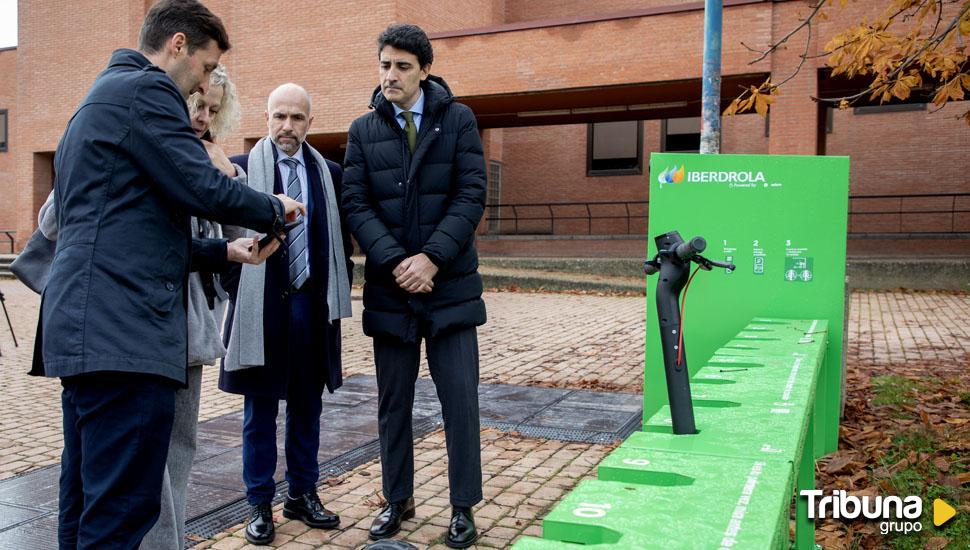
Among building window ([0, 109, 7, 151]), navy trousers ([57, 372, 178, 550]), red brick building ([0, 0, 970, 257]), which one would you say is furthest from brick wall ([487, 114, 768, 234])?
navy trousers ([57, 372, 178, 550])

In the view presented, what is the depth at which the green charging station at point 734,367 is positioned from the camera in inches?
67.9

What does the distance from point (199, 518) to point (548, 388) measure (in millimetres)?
3961

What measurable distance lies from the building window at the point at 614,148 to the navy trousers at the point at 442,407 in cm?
2422

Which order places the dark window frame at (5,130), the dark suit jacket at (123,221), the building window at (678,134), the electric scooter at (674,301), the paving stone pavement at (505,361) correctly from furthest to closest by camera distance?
the dark window frame at (5,130) < the building window at (678,134) < the paving stone pavement at (505,361) < the electric scooter at (674,301) < the dark suit jacket at (123,221)

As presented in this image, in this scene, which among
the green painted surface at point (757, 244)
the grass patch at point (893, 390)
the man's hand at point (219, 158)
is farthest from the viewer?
the grass patch at point (893, 390)

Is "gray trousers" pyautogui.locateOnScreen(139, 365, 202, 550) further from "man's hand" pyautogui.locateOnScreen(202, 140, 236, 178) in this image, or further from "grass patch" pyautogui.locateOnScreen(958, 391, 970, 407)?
"grass patch" pyautogui.locateOnScreen(958, 391, 970, 407)

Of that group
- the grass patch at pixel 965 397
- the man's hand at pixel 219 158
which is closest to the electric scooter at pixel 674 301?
the man's hand at pixel 219 158

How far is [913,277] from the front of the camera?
18.4 metres

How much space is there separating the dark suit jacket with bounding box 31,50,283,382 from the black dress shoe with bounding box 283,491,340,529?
1.83 m

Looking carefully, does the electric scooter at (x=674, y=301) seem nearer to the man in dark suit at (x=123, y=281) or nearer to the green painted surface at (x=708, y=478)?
the green painted surface at (x=708, y=478)

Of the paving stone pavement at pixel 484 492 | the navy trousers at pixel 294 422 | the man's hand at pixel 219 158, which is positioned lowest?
the paving stone pavement at pixel 484 492

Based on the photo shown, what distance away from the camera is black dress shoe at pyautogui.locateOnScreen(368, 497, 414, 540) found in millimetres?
3809

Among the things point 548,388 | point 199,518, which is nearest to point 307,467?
point 199,518

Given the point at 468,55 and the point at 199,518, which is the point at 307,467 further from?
the point at 468,55
